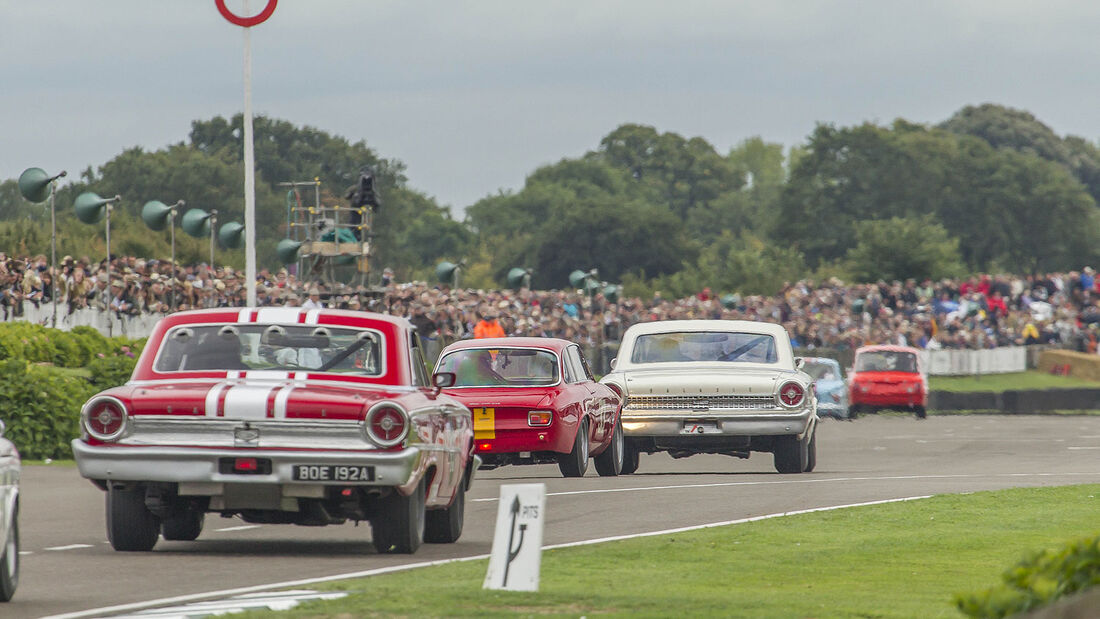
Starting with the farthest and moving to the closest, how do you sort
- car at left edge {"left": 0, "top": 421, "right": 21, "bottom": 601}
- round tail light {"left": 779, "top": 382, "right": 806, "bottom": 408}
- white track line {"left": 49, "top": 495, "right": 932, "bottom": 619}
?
round tail light {"left": 779, "top": 382, "right": 806, "bottom": 408} < car at left edge {"left": 0, "top": 421, "right": 21, "bottom": 601} < white track line {"left": 49, "top": 495, "right": 932, "bottom": 619}

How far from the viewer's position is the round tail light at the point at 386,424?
40.2ft

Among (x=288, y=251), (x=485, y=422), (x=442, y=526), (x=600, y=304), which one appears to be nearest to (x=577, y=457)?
(x=485, y=422)

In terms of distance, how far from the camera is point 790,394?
2206 centimetres

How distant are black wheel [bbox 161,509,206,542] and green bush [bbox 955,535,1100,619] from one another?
8.03 m

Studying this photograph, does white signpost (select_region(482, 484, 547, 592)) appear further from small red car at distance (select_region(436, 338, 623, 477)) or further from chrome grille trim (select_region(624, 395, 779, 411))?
chrome grille trim (select_region(624, 395, 779, 411))

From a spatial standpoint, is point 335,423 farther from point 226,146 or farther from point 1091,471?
point 226,146

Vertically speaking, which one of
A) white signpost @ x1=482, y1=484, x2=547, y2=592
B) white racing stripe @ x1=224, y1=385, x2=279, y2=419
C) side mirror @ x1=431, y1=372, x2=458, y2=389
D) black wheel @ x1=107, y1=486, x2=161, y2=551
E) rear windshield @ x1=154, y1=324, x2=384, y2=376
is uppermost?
rear windshield @ x1=154, y1=324, x2=384, y2=376

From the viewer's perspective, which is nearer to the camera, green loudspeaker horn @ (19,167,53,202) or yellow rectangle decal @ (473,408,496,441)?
yellow rectangle decal @ (473,408,496,441)

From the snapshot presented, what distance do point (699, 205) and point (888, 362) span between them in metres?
128

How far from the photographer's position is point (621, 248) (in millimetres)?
129125

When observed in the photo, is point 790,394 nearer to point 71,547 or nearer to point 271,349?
point 271,349

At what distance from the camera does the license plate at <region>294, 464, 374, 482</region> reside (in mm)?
12141

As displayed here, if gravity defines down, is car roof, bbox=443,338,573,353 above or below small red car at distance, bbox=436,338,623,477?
above

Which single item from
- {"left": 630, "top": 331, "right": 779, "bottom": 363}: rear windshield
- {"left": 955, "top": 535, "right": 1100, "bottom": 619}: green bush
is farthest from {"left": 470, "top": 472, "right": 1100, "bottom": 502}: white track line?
{"left": 955, "top": 535, "right": 1100, "bottom": 619}: green bush
